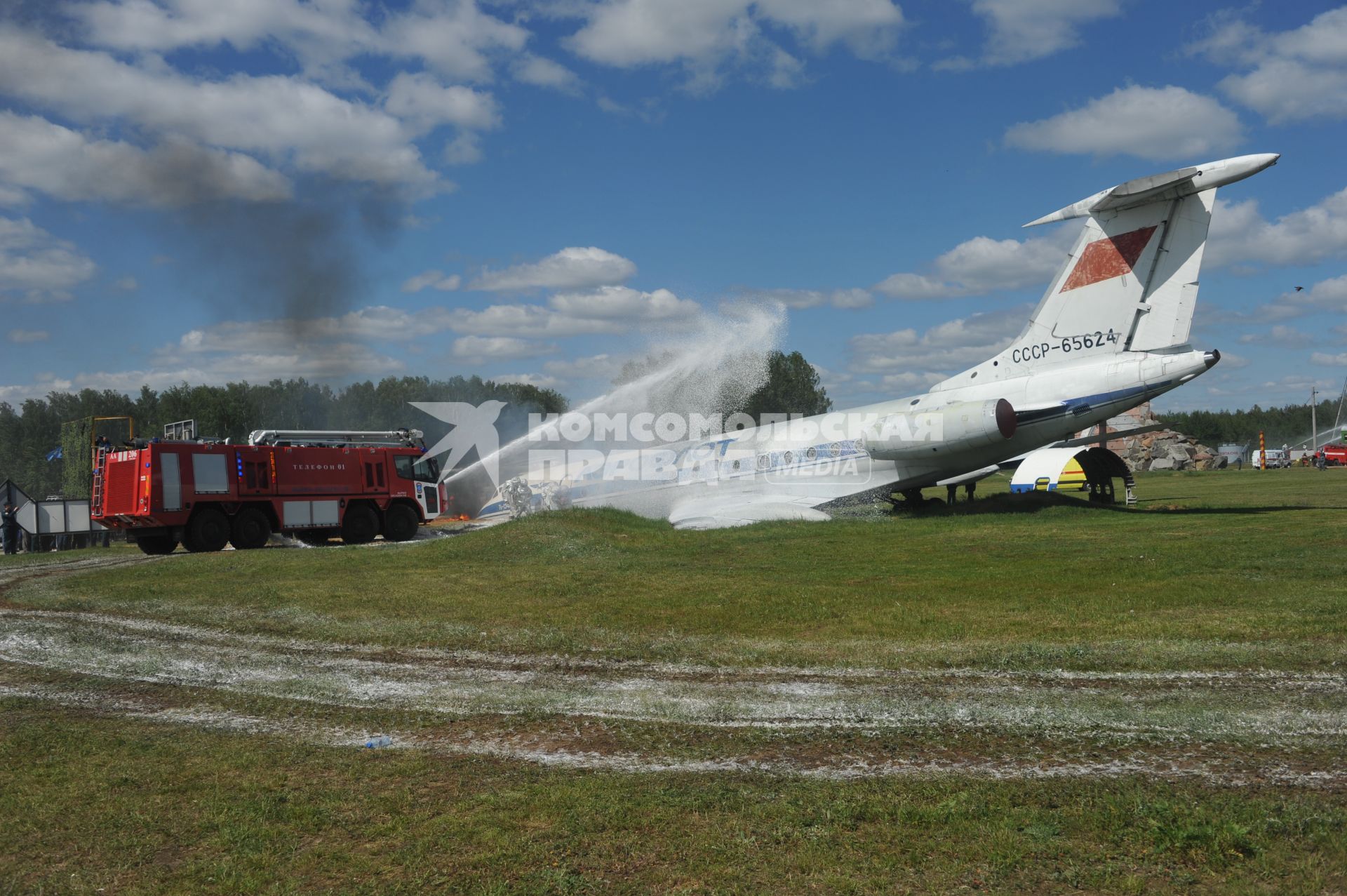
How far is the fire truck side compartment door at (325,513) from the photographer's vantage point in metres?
26.3

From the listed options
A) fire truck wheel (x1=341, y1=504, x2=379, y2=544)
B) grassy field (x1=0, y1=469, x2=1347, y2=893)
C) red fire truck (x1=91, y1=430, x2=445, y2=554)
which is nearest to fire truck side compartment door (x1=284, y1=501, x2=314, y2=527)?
red fire truck (x1=91, y1=430, x2=445, y2=554)

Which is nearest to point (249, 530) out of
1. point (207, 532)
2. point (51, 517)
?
point (207, 532)

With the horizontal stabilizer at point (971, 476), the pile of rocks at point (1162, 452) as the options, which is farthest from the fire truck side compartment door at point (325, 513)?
the pile of rocks at point (1162, 452)

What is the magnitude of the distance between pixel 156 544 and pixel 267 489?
306cm

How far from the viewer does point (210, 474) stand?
2408 cm

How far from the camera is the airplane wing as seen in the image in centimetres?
2505

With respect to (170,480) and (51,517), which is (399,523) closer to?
(170,480)

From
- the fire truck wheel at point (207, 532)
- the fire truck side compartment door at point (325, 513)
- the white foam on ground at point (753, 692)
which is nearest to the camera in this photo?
the white foam on ground at point (753, 692)

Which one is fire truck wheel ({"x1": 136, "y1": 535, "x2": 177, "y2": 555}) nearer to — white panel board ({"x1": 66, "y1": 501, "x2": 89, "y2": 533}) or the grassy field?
the grassy field

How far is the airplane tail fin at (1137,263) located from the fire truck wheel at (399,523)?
61.0ft

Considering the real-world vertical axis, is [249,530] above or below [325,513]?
below

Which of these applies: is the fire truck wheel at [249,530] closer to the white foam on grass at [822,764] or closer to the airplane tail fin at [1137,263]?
the white foam on grass at [822,764]

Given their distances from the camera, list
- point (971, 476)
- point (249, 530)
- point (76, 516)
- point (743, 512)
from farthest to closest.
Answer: point (76, 516) → point (971, 476) → point (743, 512) → point (249, 530)

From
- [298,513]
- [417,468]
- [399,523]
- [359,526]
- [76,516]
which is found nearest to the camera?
[298,513]
